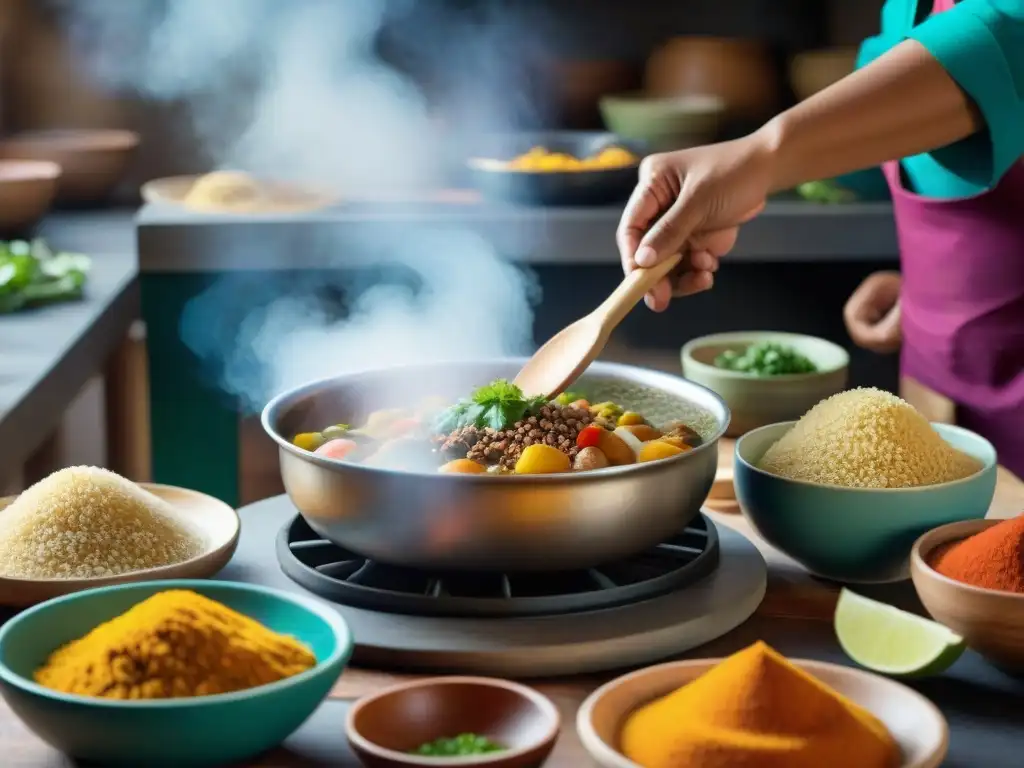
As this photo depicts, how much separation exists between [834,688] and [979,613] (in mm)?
151

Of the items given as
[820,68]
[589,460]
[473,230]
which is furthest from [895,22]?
[589,460]

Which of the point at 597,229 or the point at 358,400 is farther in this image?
the point at 597,229

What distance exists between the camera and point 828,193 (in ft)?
10.4

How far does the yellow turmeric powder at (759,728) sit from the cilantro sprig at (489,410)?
449 mm

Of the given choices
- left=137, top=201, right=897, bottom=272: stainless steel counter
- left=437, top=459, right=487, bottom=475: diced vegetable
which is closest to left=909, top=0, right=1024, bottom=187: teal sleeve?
left=437, top=459, right=487, bottom=475: diced vegetable

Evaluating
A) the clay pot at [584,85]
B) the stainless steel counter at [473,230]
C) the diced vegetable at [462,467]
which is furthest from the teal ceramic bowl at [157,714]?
the clay pot at [584,85]

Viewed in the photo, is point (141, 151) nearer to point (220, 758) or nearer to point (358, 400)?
point (358, 400)

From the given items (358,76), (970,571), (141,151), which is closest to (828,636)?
(970,571)

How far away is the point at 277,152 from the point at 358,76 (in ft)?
0.98

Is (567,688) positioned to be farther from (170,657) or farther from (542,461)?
(170,657)

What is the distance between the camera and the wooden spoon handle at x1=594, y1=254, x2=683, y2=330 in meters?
1.49

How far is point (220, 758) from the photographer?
0.91 m

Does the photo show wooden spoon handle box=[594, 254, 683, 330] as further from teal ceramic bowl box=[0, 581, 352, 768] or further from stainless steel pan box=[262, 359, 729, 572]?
teal ceramic bowl box=[0, 581, 352, 768]

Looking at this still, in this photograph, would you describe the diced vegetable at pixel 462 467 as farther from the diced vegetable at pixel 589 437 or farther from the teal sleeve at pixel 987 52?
the teal sleeve at pixel 987 52
